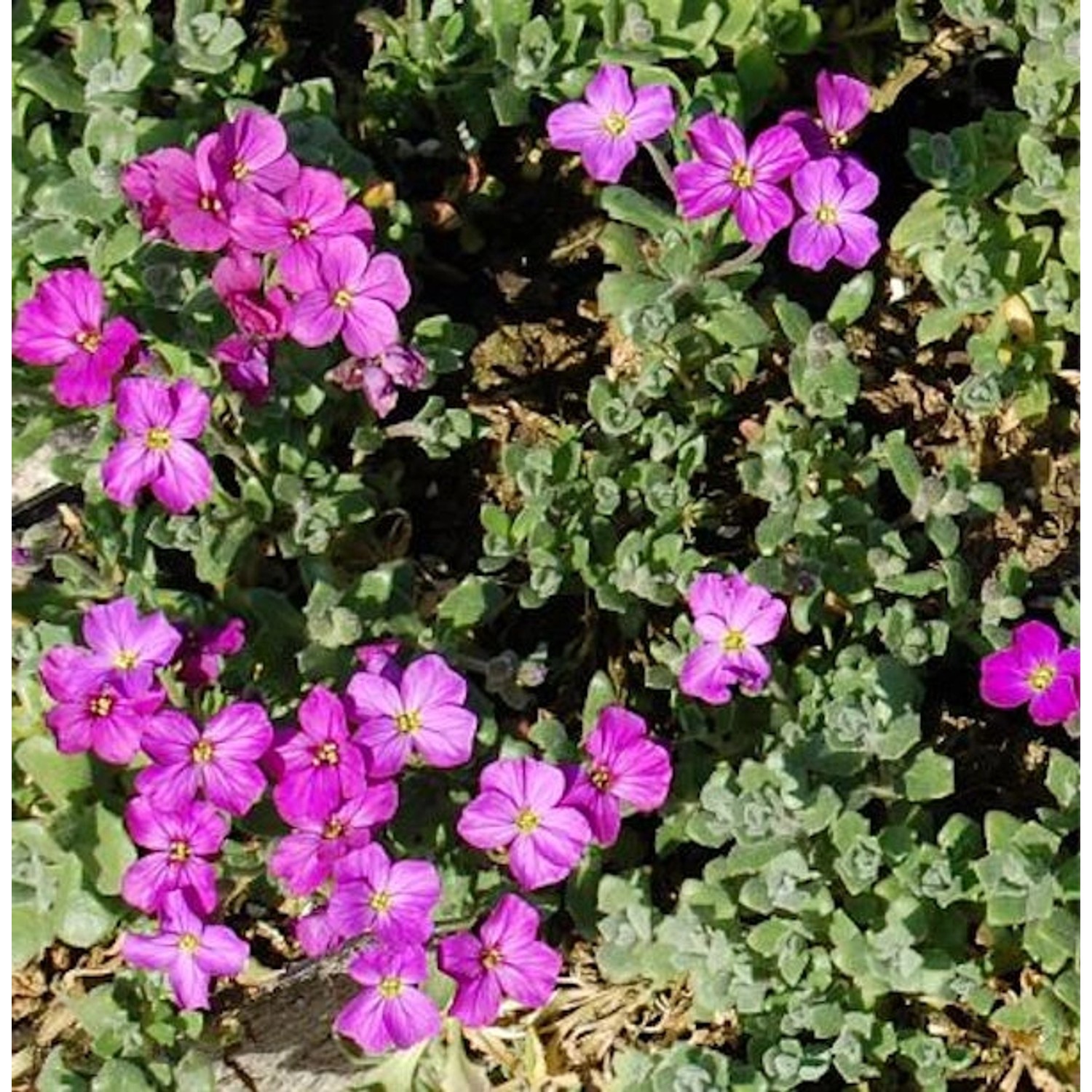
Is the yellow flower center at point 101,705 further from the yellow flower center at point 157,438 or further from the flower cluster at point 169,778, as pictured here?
the yellow flower center at point 157,438

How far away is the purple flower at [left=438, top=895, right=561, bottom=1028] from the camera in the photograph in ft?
10.5

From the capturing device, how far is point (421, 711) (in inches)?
126

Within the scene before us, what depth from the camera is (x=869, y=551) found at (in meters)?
3.51

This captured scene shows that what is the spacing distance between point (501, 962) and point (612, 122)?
1414mm

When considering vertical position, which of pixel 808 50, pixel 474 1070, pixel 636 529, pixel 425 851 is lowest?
pixel 474 1070

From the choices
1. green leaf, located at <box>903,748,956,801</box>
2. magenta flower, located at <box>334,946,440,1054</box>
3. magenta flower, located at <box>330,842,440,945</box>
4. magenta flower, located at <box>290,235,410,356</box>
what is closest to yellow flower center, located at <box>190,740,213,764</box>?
magenta flower, located at <box>330,842,440,945</box>

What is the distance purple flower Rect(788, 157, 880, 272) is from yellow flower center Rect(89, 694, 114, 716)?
1343 millimetres

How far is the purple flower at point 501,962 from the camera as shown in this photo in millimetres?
3213

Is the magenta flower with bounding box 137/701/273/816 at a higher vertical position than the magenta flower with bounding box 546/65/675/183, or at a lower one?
lower

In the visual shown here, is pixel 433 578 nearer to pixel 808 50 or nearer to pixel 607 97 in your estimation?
pixel 607 97

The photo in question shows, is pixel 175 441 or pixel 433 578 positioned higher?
pixel 175 441

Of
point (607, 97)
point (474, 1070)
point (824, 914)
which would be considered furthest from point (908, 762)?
point (607, 97)

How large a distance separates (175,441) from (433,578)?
0.70 m

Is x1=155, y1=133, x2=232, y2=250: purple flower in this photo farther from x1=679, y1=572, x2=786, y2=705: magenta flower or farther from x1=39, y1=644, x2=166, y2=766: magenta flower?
x1=679, y1=572, x2=786, y2=705: magenta flower
